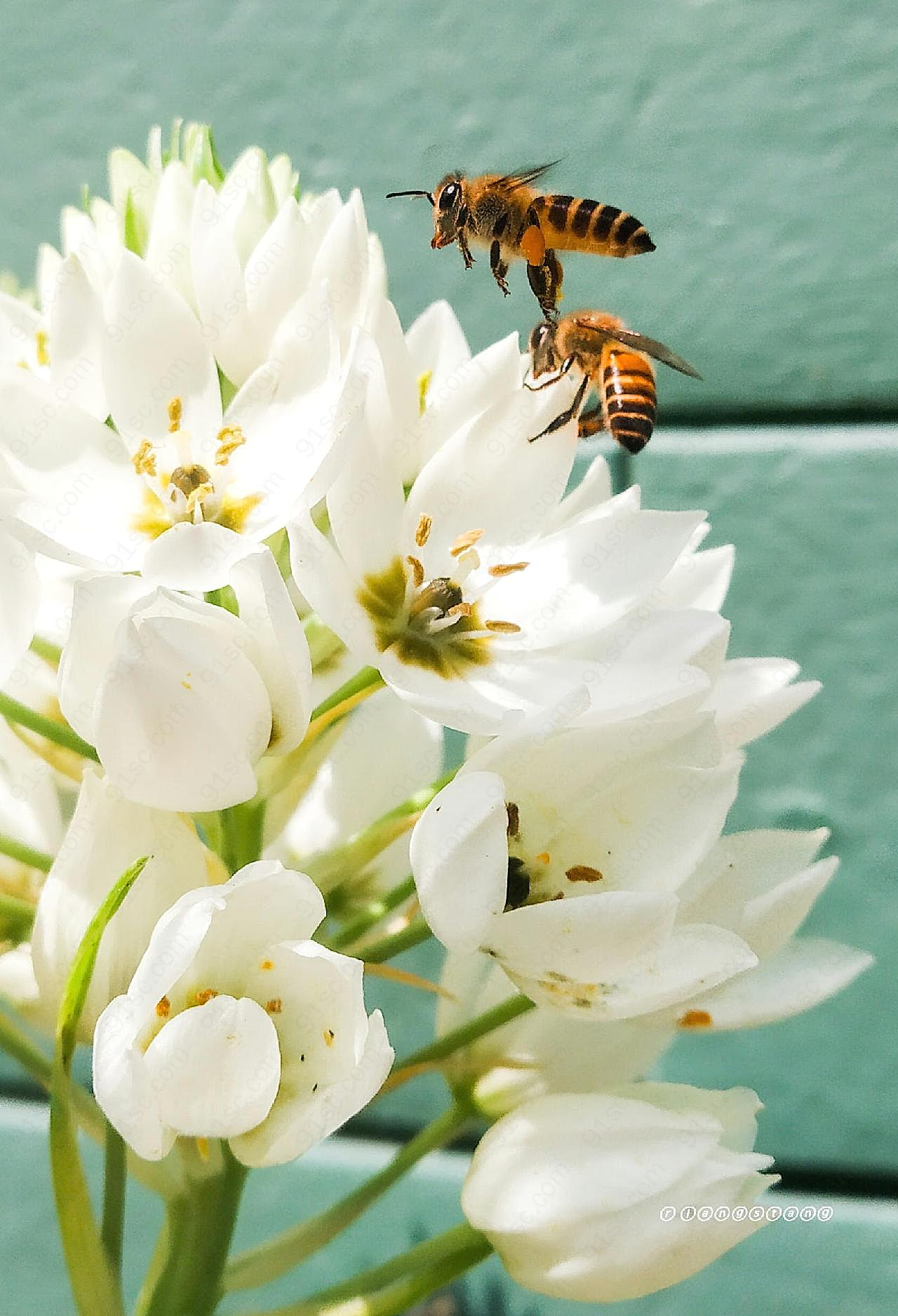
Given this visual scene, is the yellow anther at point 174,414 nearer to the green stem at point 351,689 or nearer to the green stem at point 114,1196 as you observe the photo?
the green stem at point 351,689

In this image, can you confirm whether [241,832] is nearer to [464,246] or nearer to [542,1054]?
[542,1054]

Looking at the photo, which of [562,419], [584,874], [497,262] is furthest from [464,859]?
[497,262]

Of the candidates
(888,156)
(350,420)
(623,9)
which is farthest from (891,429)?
(350,420)

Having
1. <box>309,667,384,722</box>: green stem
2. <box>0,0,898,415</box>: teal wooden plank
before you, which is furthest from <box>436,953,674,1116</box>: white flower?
<box>0,0,898,415</box>: teal wooden plank

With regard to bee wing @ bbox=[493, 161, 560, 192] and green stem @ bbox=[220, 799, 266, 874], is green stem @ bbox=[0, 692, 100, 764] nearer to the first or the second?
green stem @ bbox=[220, 799, 266, 874]

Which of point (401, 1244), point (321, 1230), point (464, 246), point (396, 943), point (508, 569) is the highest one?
point (464, 246)

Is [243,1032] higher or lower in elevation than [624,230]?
lower
